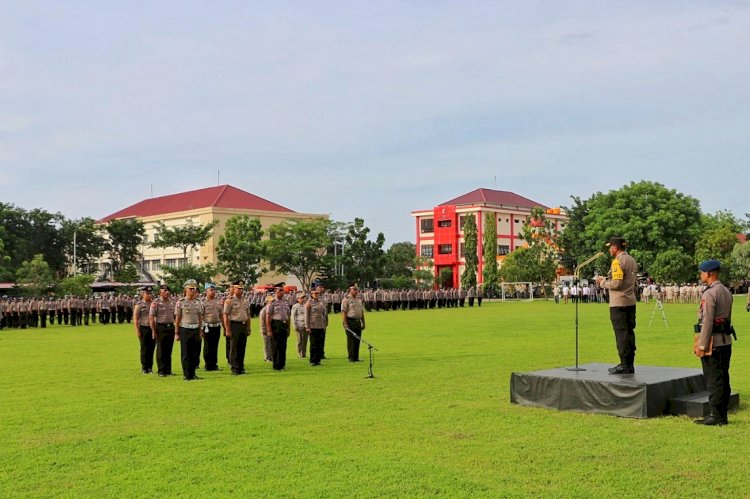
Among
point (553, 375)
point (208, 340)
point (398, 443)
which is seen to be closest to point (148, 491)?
point (398, 443)

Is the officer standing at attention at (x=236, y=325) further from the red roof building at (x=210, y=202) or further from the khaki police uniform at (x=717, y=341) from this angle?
the red roof building at (x=210, y=202)

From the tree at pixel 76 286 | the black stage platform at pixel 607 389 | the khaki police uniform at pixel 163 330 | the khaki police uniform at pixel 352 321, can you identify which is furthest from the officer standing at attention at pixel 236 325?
the tree at pixel 76 286

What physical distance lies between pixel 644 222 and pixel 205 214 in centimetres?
4229

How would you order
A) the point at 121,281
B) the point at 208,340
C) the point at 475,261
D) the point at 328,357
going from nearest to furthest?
1. the point at 208,340
2. the point at 328,357
3. the point at 121,281
4. the point at 475,261

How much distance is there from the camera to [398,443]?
8078mm

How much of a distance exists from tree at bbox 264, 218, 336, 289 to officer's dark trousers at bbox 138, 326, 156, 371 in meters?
42.5

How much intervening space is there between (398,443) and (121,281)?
65.3m

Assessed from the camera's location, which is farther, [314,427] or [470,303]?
[470,303]

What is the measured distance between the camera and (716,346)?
28.2 feet

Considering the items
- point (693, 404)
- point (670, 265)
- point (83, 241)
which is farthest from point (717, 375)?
point (83, 241)

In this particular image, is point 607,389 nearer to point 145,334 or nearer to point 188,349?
point 188,349

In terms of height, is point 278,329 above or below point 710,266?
below

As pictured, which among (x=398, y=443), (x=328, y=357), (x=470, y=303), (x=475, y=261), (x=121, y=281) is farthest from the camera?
(x=475, y=261)

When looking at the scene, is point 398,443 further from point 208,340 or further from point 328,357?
point 328,357
